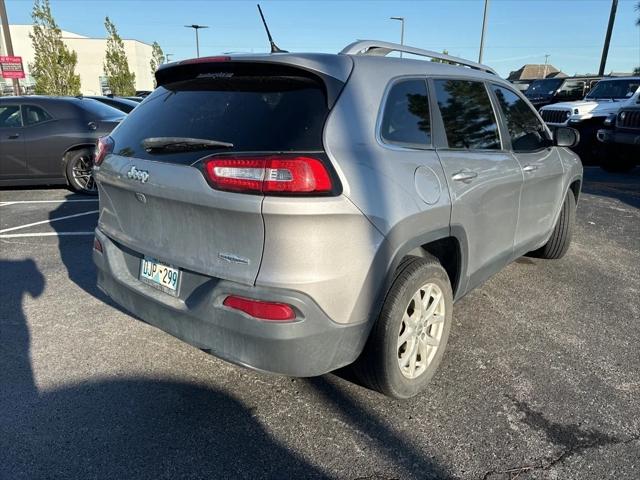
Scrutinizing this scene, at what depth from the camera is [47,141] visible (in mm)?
7789

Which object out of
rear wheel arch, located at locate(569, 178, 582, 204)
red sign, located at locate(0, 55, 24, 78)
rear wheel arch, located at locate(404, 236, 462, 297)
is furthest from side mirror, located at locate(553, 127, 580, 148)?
red sign, located at locate(0, 55, 24, 78)

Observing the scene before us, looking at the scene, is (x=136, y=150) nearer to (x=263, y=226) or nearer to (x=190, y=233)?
(x=190, y=233)

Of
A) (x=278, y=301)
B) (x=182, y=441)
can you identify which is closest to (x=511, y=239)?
(x=278, y=301)

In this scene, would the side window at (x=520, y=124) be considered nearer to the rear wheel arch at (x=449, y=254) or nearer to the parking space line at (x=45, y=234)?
the rear wheel arch at (x=449, y=254)

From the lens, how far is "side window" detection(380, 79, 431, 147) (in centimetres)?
249

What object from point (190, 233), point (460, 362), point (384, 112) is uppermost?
point (384, 112)

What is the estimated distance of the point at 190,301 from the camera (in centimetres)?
237

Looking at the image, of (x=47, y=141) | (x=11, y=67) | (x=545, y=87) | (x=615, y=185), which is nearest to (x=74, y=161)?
(x=47, y=141)

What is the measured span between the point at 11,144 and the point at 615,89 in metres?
13.8

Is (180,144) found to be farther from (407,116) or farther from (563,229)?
(563,229)

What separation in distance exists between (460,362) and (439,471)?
1017 millimetres

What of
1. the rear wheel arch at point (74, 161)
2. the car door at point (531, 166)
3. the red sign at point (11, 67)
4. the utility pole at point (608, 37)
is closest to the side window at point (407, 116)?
the car door at point (531, 166)

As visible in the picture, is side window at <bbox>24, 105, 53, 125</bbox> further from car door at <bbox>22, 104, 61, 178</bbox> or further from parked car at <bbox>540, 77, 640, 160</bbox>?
parked car at <bbox>540, 77, 640, 160</bbox>

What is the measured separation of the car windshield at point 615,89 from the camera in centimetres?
1253
